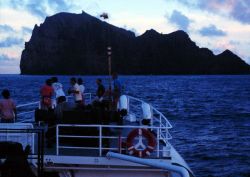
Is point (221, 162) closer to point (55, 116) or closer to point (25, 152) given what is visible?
point (55, 116)

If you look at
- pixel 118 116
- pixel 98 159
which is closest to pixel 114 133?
pixel 118 116

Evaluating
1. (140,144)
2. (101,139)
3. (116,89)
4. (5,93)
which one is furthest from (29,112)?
(140,144)

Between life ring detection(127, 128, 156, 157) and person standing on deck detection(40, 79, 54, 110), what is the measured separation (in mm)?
5179

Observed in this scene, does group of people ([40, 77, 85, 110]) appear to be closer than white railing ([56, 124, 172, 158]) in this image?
No

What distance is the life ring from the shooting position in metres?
12.9

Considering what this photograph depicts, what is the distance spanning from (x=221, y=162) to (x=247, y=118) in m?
30.9

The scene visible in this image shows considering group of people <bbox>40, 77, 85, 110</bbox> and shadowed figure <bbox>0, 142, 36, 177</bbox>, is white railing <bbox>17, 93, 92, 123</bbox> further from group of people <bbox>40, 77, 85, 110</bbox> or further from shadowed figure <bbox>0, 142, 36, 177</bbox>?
shadowed figure <bbox>0, 142, 36, 177</bbox>

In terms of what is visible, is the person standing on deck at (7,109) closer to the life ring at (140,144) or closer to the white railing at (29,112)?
the white railing at (29,112)

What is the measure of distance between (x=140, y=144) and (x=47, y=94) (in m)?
5.47

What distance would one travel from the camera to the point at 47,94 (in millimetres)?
17594

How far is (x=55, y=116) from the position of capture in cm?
1496

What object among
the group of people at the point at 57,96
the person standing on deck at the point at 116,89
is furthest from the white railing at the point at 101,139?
the person standing on deck at the point at 116,89

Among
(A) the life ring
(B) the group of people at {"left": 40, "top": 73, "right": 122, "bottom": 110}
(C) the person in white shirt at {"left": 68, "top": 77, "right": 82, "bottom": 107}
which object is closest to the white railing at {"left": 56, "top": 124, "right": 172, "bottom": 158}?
(A) the life ring

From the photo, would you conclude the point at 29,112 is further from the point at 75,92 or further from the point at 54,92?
the point at 75,92
